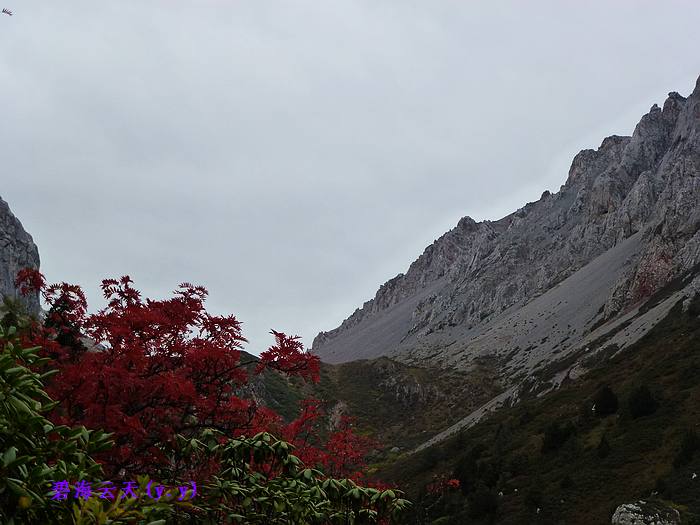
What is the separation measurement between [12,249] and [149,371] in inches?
2766

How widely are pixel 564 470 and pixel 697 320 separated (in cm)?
2028

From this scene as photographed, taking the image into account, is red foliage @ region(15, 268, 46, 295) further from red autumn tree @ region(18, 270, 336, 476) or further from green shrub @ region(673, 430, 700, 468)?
green shrub @ region(673, 430, 700, 468)

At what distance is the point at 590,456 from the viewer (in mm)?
22031

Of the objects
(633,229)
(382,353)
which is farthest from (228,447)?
(382,353)

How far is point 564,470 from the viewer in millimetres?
21922

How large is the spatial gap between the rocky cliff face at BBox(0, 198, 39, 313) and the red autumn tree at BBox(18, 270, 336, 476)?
6123 cm

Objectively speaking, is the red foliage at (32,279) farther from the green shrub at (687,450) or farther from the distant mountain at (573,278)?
the distant mountain at (573,278)

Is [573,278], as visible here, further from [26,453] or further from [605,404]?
[26,453]

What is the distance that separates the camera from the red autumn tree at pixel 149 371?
21.8 feet

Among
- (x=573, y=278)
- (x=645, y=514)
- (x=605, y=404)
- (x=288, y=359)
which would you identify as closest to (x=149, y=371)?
(x=288, y=359)

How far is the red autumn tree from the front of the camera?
21.8 feet

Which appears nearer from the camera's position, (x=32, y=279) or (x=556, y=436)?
(x=32, y=279)

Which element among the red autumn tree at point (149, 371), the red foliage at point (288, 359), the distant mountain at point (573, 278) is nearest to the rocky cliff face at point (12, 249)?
the distant mountain at point (573, 278)

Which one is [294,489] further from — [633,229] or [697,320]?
[633,229]
